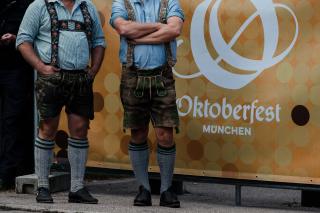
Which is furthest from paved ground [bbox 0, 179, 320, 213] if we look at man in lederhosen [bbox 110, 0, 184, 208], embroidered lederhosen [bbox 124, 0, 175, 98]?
embroidered lederhosen [bbox 124, 0, 175, 98]

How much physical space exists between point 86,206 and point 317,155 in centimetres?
185

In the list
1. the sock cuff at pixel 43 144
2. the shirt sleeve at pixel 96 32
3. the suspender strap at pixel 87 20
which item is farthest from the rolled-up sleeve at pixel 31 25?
the sock cuff at pixel 43 144

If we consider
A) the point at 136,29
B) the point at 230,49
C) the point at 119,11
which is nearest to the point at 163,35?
the point at 136,29

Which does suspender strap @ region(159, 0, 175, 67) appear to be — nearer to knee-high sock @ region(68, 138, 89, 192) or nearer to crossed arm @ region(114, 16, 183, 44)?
crossed arm @ region(114, 16, 183, 44)

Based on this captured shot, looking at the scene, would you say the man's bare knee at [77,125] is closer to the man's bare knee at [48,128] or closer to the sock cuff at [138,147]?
the man's bare knee at [48,128]

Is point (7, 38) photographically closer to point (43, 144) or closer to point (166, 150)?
point (43, 144)

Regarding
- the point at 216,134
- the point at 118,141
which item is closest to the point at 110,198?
the point at 118,141

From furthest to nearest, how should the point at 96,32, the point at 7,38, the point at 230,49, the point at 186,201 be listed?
the point at 7,38
the point at 186,201
the point at 230,49
the point at 96,32

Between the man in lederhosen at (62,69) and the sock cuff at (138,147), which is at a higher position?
the man in lederhosen at (62,69)

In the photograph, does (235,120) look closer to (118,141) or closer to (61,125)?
(118,141)

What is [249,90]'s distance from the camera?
290 inches

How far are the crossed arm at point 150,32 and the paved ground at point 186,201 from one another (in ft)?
4.30

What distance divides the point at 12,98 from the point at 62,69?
1.39 meters

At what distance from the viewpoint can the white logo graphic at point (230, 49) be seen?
23.8ft
